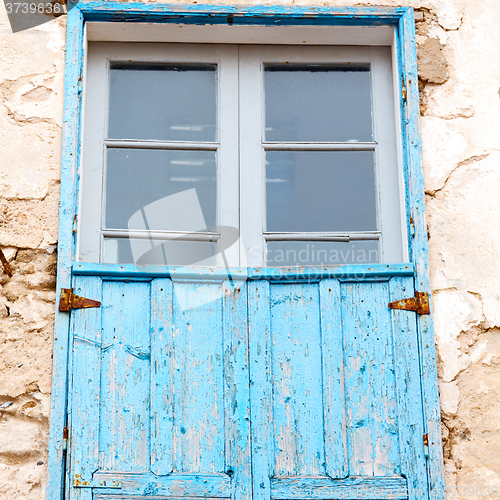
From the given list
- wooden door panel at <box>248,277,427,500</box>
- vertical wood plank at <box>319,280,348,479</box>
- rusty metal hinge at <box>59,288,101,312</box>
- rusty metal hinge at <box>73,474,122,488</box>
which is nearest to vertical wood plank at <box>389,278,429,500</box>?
wooden door panel at <box>248,277,427,500</box>

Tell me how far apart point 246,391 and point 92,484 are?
643mm

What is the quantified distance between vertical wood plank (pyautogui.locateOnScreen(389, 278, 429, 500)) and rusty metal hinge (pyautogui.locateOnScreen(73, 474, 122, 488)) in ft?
3.45

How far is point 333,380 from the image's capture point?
223cm

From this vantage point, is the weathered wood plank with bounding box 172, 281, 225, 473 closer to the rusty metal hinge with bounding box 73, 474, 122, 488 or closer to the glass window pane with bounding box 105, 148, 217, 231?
the rusty metal hinge with bounding box 73, 474, 122, 488

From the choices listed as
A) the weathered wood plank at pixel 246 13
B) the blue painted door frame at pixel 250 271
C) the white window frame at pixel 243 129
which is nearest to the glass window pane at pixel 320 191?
the white window frame at pixel 243 129

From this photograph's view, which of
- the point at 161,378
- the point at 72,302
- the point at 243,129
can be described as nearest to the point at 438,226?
the point at 243,129

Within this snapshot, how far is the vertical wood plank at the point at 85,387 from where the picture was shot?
214 centimetres

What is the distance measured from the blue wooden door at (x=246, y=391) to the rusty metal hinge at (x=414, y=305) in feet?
0.08

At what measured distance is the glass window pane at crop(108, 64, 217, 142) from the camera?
105 inches

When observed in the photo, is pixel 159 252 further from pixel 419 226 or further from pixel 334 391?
pixel 419 226

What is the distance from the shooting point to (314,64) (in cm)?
276

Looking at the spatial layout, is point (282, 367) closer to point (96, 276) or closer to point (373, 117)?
point (96, 276)

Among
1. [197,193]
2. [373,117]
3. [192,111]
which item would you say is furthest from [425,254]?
[192,111]

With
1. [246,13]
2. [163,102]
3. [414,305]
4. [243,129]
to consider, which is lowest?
[414,305]
